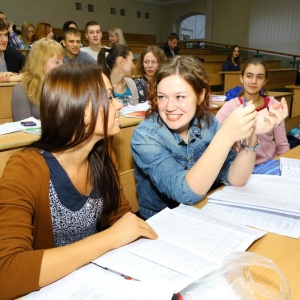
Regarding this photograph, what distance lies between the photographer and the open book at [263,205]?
0.90m

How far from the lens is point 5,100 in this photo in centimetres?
282

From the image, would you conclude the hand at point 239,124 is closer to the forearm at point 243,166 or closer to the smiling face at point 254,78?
the forearm at point 243,166

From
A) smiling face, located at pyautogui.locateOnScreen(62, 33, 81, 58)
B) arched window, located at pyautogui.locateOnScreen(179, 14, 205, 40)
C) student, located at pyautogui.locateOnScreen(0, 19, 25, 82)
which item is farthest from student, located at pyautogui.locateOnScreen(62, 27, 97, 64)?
arched window, located at pyautogui.locateOnScreen(179, 14, 205, 40)

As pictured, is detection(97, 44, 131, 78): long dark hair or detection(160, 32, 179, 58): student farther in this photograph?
detection(160, 32, 179, 58): student

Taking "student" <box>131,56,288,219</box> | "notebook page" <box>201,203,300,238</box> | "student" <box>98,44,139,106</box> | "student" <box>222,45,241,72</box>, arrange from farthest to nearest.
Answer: "student" <box>222,45,241,72</box> → "student" <box>98,44,139,106</box> → "student" <box>131,56,288,219</box> → "notebook page" <box>201,203,300,238</box>

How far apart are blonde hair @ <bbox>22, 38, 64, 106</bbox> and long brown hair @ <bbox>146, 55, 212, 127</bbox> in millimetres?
1364

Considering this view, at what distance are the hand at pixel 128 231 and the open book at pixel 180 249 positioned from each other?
1 cm

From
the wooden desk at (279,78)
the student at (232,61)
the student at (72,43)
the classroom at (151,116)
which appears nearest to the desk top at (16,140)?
the classroom at (151,116)

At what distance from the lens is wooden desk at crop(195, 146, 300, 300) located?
0.66 m

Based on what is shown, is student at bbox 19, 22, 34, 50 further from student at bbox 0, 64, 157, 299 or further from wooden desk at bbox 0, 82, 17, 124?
student at bbox 0, 64, 157, 299

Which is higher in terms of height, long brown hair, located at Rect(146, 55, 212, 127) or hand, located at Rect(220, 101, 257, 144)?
long brown hair, located at Rect(146, 55, 212, 127)

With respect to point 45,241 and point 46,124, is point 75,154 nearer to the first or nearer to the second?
point 46,124

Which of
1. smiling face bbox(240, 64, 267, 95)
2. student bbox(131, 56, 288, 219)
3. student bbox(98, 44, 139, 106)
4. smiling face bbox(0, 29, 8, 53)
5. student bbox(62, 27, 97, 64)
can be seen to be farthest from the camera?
student bbox(62, 27, 97, 64)

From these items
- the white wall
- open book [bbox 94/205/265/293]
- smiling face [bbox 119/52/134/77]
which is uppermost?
the white wall
